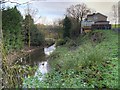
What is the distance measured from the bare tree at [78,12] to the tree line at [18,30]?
8.02 ft

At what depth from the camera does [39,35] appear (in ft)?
43.4

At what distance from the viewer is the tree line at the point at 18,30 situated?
8312 millimetres

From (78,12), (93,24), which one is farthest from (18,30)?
(93,24)

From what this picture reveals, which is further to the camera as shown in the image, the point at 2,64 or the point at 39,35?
the point at 39,35

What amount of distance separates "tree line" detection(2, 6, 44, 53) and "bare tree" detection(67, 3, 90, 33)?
244 cm

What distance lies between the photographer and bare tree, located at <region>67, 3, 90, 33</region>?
11781 mm

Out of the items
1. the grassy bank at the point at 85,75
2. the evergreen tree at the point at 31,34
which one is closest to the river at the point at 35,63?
the grassy bank at the point at 85,75

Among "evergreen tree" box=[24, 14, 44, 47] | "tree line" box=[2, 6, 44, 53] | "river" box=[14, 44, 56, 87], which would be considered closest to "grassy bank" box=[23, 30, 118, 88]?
"river" box=[14, 44, 56, 87]

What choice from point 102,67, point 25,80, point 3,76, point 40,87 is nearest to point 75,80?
point 40,87

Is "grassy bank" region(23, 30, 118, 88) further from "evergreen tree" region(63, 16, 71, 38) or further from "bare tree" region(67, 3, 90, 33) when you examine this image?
"evergreen tree" region(63, 16, 71, 38)

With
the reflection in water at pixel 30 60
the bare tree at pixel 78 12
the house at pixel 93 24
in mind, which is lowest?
the reflection in water at pixel 30 60

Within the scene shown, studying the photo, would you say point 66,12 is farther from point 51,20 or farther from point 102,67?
point 102,67

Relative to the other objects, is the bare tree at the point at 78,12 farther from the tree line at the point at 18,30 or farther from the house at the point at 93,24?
the tree line at the point at 18,30

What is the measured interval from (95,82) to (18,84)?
3.81 feet
